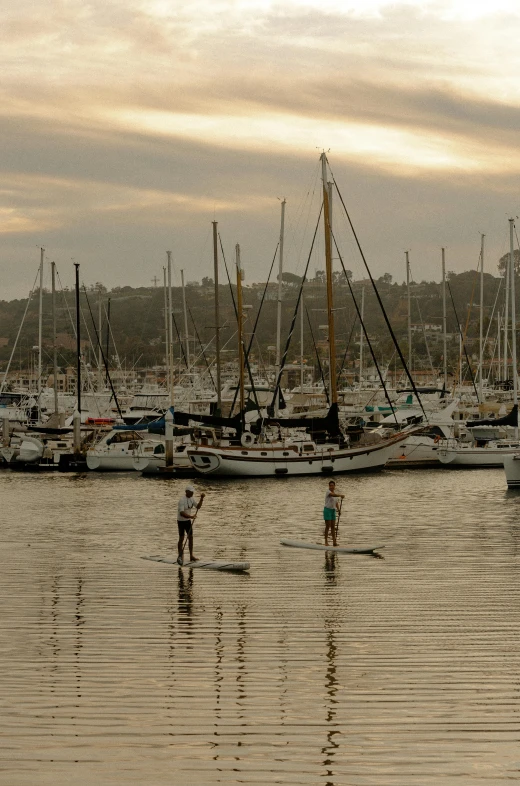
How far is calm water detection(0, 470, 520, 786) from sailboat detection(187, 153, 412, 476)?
22842 mm

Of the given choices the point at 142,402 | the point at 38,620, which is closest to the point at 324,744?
the point at 38,620

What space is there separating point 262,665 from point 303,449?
3877 centimetres

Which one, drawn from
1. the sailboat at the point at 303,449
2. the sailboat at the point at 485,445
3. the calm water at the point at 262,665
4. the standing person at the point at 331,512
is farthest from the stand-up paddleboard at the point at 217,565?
the sailboat at the point at 485,445

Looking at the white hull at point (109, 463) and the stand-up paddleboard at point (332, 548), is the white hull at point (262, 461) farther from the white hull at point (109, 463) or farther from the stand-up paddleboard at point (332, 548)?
the stand-up paddleboard at point (332, 548)

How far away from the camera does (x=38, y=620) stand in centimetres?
1695

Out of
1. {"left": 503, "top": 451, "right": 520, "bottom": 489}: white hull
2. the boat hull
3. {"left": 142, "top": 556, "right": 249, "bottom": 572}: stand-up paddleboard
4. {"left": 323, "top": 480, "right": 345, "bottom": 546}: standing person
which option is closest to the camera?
{"left": 142, "top": 556, "right": 249, "bottom": 572}: stand-up paddleboard

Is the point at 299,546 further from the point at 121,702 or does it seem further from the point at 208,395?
the point at 208,395

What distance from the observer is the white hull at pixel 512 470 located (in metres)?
45.5

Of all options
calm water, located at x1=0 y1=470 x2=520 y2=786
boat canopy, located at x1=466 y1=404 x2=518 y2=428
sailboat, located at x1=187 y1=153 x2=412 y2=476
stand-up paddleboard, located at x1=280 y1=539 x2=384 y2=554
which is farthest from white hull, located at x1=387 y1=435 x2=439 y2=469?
stand-up paddleboard, located at x1=280 y1=539 x2=384 y2=554

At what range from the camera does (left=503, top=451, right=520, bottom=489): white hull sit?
149ft

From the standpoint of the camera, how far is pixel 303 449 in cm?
5272

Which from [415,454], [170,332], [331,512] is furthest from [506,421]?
[331,512]

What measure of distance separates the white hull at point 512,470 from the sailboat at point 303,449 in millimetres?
9072

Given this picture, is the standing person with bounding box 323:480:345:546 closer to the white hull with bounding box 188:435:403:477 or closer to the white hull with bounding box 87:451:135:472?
the white hull with bounding box 188:435:403:477
